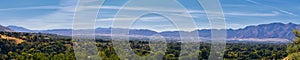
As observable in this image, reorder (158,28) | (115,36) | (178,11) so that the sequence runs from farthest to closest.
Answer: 1. (158,28)
2. (178,11)
3. (115,36)

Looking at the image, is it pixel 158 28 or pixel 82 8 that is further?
pixel 158 28

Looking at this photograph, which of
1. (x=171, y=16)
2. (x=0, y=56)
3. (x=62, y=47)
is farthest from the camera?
(x=62, y=47)

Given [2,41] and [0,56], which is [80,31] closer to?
[0,56]

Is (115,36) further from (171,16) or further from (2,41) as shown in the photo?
(2,41)

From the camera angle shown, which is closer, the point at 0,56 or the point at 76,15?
the point at 76,15

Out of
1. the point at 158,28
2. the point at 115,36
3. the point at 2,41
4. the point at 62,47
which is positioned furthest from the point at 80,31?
the point at 2,41

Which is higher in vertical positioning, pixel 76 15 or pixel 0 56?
pixel 76 15

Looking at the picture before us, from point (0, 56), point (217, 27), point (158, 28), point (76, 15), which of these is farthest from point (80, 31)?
point (0, 56)

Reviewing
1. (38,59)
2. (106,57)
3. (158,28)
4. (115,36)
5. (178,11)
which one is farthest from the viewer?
(38,59)

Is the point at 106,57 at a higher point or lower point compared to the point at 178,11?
lower
